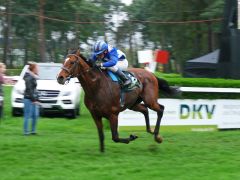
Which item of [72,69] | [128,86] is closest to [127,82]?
[128,86]

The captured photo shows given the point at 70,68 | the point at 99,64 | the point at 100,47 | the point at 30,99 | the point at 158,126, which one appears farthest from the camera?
the point at 30,99

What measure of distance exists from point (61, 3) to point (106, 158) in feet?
179

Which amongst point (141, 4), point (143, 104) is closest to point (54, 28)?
point (141, 4)

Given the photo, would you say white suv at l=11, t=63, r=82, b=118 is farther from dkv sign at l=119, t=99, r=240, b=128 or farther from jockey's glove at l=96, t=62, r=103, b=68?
jockey's glove at l=96, t=62, r=103, b=68

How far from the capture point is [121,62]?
1114 centimetres

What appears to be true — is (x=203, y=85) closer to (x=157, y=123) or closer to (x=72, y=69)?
(x=157, y=123)

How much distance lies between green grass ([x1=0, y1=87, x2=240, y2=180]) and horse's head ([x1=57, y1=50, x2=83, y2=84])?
1.43 meters

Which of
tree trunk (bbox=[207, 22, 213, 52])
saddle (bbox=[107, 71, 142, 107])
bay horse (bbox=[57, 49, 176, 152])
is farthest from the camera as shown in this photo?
tree trunk (bbox=[207, 22, 213, 52])

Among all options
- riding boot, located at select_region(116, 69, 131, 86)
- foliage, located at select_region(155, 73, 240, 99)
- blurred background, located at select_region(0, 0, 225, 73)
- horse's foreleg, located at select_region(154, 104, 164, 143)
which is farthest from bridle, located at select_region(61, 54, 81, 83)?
blurred background, located at select_region(0, 0, 225, 73)

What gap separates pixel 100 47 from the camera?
1022cm

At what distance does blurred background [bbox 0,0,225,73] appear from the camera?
54.0 m

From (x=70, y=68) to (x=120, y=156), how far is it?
6.21ft

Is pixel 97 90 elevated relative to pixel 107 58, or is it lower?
lower

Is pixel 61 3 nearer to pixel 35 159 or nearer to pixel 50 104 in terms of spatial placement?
pixel 50 104
